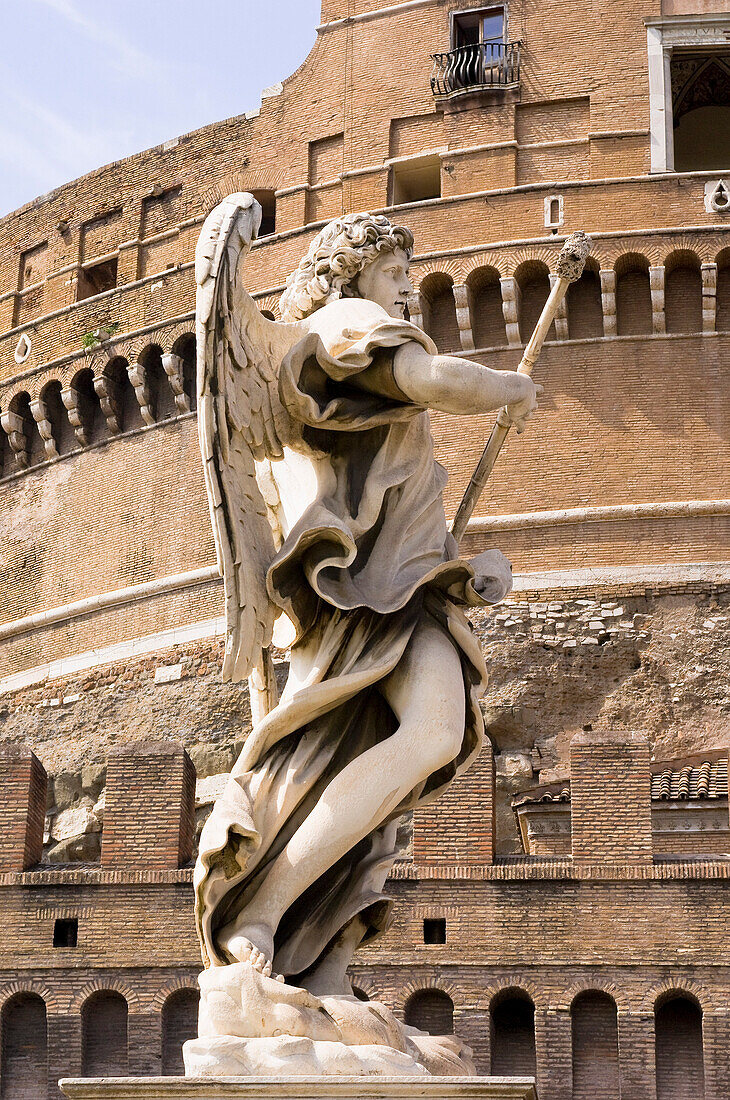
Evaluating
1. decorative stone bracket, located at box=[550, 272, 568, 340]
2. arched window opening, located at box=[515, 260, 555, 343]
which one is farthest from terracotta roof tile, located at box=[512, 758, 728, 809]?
arched window opening, located at box=[515, 260, 555, 343]

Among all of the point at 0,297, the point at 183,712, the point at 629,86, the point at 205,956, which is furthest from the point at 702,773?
the point at 205,956

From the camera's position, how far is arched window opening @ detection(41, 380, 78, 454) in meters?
24.0

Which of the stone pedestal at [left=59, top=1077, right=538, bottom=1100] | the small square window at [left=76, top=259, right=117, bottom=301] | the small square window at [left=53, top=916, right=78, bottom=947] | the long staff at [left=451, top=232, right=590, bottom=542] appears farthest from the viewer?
the small square window at [left=76, top=259, right=117, bottom=301]

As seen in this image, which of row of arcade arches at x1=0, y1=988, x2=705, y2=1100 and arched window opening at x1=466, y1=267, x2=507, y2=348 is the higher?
arched window opening at x1=466, y1=267, x2=507, y2=348

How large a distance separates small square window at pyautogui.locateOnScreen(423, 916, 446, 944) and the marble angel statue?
9.38 m

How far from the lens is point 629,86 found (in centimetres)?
2223

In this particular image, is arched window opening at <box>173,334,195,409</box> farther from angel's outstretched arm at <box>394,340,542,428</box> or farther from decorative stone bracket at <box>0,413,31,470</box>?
angel's outstretched arm at <box>394,340,542,428</box>

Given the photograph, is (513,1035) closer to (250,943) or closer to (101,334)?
(250,943)

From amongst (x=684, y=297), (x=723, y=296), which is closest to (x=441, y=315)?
(x=684, y=297)

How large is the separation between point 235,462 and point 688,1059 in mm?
9324

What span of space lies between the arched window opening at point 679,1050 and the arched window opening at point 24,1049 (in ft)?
12.8

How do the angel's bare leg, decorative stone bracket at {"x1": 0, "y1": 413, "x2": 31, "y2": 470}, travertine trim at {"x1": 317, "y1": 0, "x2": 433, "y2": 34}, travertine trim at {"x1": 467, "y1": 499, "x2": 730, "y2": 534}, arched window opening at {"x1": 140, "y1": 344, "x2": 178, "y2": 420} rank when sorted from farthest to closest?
1. decorative stone bracket at {"x1": 0, "y1": 413, "x2": 31, "y2": 470}
2. travertine trim at {"x1": 317, "y1": 0, "x2": 433, "y2": 34}
3. arched window opening at {"x1": 140, "y1": 344, "x2": 178, "y2": 420}
4. travertine trim at {"x1": 467, "y1": 499, "x2": 730, "y2": 534}
5. the angel's bare leg

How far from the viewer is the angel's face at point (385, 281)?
5020 millimetres

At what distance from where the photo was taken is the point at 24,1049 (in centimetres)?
1412
